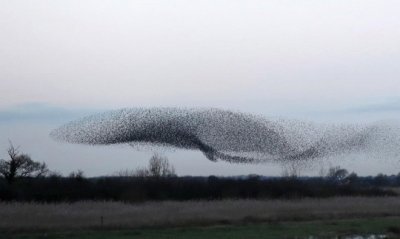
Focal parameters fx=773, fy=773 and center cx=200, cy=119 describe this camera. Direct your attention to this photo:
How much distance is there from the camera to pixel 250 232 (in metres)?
35.6

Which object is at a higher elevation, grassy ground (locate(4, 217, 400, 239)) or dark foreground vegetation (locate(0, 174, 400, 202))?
dark foreground vegetation (locate(0, 174, 400, 202))

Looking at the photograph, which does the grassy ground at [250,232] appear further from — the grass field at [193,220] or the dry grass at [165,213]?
the dry grass at [165,213]

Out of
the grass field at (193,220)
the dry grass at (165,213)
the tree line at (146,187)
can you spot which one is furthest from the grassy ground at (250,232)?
the tree line at (146,187)

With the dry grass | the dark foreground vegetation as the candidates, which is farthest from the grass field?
the dark foreground vegetation

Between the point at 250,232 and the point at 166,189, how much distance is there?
105 feet

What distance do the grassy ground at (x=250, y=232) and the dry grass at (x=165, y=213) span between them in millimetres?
2300

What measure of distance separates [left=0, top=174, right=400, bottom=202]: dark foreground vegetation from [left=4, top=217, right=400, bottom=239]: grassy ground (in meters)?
20.0

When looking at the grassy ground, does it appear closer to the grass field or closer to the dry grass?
the grass field

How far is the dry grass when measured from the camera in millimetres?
40125

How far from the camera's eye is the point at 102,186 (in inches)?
2537

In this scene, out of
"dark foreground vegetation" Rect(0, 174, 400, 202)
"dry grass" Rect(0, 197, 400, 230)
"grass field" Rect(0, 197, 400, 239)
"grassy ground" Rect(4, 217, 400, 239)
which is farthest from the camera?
"dark foreground vegetation" Rect(0, 174, 400, 202)

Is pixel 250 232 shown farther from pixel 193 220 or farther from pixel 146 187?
pixel 146 187

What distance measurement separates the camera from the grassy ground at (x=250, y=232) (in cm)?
3356

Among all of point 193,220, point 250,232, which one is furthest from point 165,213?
point 250,232
